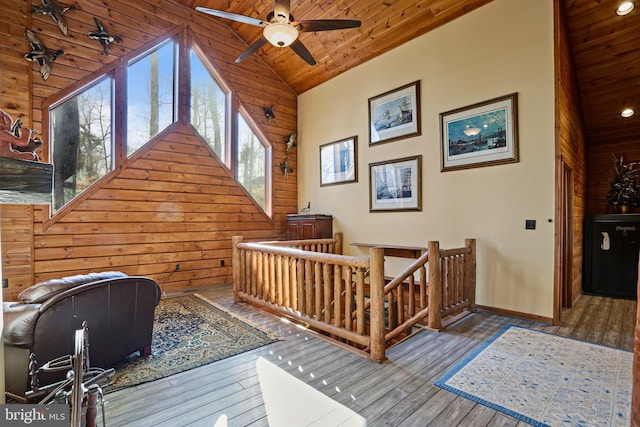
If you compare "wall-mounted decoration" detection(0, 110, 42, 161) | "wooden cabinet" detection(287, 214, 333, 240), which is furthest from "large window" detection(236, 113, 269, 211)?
"wall-mounted decoration" detection(0, 110, 42, 161)

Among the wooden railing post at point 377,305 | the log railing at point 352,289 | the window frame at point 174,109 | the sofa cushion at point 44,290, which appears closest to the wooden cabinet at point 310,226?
the window frame at point 174,109

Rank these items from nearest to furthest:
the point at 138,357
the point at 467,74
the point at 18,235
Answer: the point at 138,357
the point at 18,235
the point at 467,74

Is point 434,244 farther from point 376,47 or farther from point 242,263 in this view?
point 376,47

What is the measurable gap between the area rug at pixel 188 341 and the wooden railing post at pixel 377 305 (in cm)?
100

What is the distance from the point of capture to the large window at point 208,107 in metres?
5.18

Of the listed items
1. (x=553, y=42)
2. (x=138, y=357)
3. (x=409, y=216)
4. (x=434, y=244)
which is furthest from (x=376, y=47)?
(x=138, y=357)

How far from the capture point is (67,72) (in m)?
3.99

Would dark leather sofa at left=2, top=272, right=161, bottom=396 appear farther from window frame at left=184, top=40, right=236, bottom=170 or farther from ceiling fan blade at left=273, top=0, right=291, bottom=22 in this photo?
window frame at left=184, top=40, right=236, bottom=170

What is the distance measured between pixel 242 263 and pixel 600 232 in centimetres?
531

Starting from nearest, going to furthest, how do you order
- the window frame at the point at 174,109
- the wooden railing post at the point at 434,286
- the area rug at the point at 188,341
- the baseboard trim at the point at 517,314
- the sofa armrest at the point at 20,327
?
the sofa armrest at the point at 20,327 < the area rug at the point at 188,341 < the wooden railing post at the point at 434,286 < the baseboard trim at the point at 517,314 < the window frame at the point at 174,109

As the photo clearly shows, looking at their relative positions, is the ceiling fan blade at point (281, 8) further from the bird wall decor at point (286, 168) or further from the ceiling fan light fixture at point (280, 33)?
the bird wall decor at point (286, 168)

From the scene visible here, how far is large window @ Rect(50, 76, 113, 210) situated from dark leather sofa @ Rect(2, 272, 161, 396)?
102 inches

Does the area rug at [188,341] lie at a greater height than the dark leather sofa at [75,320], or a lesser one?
lesser

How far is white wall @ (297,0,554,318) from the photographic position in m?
3.38
